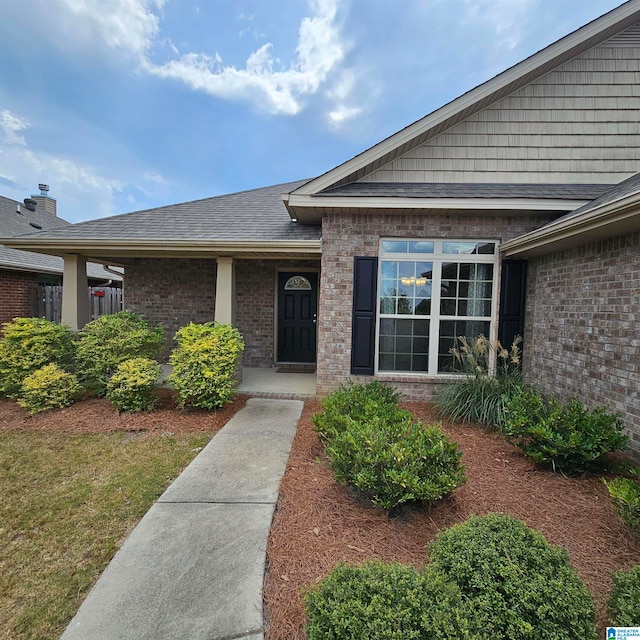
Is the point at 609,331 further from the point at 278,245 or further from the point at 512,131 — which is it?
the point at 278,245

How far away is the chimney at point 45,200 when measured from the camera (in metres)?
14.8

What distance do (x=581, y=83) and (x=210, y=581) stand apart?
7668mm

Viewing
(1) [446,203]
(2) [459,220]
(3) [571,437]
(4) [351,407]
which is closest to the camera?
(3) [571,437]

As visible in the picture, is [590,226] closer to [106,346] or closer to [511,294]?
[511,294]

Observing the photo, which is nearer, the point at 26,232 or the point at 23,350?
the point at 23,350

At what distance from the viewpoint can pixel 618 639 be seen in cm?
143

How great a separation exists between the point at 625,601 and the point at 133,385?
5081mm

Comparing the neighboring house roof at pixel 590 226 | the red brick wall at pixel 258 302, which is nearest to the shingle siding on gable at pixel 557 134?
the neighboring house roof at pixel 590 226

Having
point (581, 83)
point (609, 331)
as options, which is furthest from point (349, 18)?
point (609, 331)

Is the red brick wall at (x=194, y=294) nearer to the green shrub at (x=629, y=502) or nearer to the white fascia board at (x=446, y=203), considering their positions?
the white fascia board at (x=446, y=203)

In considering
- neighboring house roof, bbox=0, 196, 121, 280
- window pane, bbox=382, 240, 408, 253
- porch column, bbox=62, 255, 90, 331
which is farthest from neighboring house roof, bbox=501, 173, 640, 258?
neighboring house roof, bbox=0, 196, 121, 280

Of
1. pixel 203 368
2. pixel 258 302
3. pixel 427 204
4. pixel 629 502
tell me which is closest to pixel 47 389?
pixel 203 368

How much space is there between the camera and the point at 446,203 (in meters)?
4.94

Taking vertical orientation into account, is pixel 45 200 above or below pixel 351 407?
above
